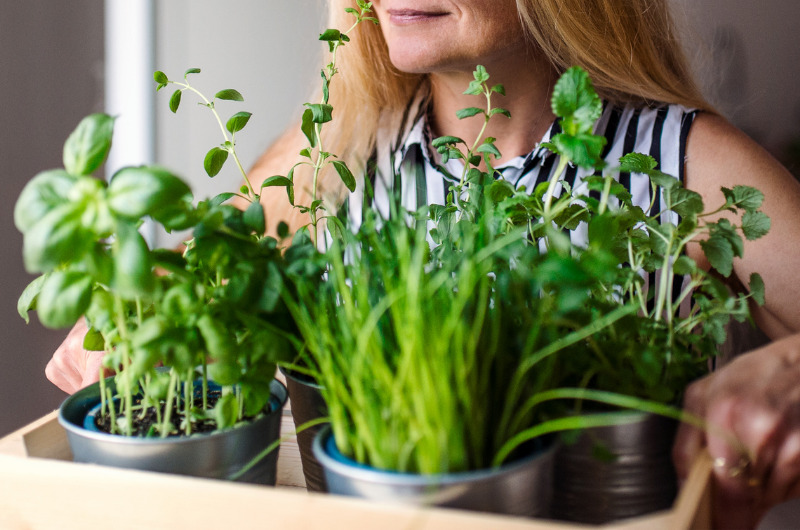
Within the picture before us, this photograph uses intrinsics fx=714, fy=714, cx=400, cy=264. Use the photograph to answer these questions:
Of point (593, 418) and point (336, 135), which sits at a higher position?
point (336, 135)

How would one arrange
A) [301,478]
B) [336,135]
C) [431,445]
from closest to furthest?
[431,445] < [301,478] < [336,135]

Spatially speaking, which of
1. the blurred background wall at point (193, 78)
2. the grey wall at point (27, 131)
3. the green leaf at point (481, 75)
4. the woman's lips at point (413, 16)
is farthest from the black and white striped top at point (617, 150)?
the grey wall at point (27, 131)

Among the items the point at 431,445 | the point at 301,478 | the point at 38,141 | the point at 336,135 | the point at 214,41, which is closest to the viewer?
the point at 431,445

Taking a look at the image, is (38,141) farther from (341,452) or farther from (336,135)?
(341,452)

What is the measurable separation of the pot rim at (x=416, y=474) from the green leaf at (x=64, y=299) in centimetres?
17

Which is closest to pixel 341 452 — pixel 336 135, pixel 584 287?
pixel 584 287

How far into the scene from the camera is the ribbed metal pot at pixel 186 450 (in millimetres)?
466

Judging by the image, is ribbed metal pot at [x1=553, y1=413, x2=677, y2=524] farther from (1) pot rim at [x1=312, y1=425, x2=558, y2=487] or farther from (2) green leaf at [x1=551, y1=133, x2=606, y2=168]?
(2) green leaf at [x1=551, y1=133, x2=606, y2=168]

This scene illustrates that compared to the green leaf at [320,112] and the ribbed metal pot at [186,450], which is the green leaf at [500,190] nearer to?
the green leaf at [320,112]

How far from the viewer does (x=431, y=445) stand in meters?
0.40

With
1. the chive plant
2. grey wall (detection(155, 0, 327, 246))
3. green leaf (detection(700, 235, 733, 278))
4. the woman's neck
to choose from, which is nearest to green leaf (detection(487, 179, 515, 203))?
the chive plant

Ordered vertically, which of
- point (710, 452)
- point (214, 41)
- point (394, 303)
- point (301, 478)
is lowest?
point (301, 478)

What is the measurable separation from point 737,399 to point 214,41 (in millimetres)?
2360

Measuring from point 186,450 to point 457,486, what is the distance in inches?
7.4
